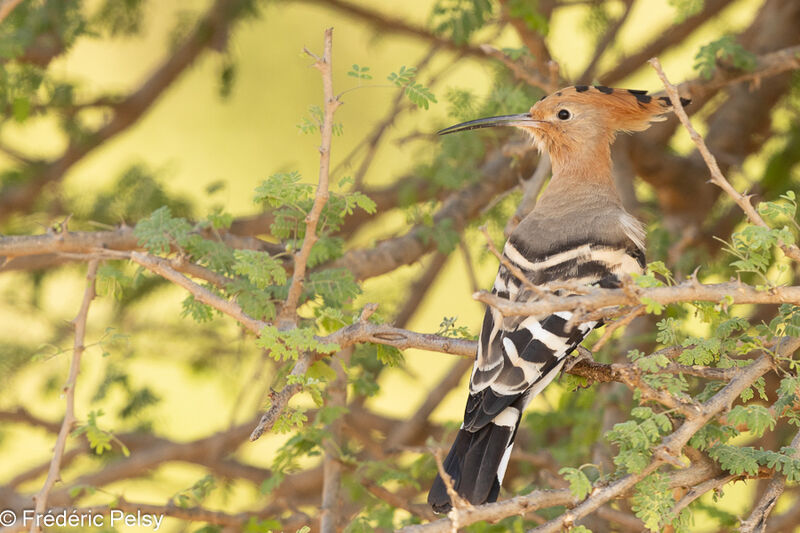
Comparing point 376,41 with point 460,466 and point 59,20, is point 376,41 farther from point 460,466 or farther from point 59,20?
point 460,466

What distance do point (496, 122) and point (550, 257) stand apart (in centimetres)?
59

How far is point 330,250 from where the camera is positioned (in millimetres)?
→ 2568

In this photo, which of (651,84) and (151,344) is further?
(651,84)

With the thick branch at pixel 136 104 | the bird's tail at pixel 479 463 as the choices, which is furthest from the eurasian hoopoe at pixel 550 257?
the thick branch at pixel 136 104

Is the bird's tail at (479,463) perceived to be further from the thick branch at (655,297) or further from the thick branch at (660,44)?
the thick branch at (660,44)

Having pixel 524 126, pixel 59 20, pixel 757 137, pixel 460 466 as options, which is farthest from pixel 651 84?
pixel 460 466

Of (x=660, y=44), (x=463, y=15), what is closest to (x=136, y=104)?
(x=463, y=15)

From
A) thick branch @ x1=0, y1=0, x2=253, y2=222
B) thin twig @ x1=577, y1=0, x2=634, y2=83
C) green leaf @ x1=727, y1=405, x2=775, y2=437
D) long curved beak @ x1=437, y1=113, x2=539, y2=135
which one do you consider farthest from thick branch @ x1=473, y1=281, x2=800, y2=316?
thick branch @ x1=0, y1=0, x2=253, y2=222

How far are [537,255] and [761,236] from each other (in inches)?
36.4

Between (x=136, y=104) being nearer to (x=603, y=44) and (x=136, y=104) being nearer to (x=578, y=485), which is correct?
(x=603, y=44)

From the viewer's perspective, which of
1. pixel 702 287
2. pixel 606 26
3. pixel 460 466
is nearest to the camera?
pixel 702 287

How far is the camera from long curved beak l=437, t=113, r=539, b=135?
293 cm

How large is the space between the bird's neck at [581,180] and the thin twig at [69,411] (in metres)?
1.29

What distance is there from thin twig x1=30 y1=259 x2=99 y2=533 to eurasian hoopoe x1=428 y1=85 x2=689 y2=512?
79 centimetres
